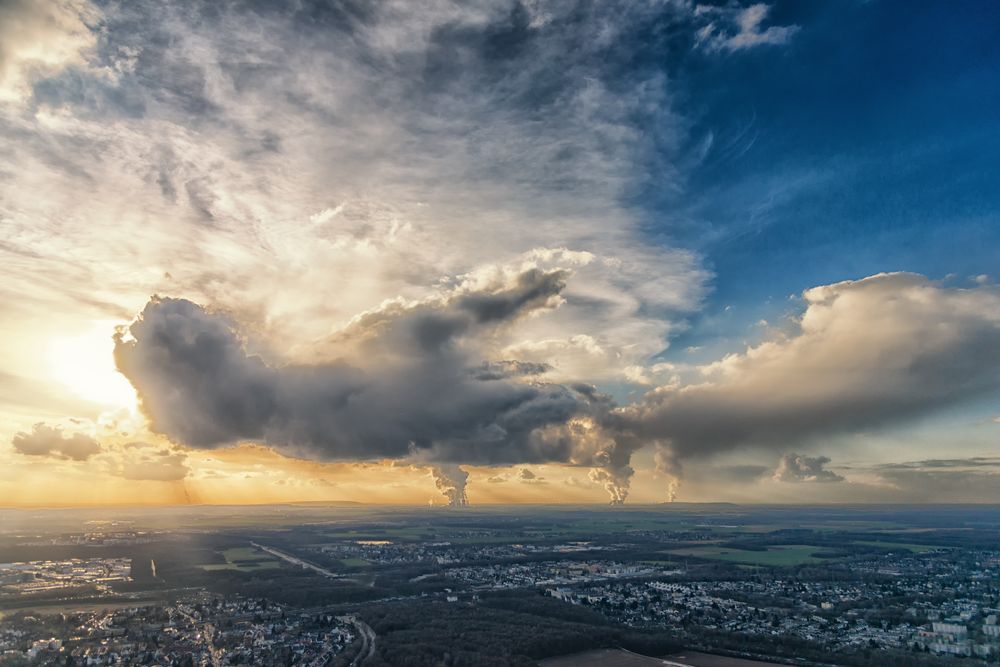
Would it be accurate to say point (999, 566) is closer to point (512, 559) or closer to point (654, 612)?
point (654, 612)

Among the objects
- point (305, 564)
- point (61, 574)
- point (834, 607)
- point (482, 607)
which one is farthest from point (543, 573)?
point (61, 574)

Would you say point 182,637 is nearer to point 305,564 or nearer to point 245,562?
point 305,564

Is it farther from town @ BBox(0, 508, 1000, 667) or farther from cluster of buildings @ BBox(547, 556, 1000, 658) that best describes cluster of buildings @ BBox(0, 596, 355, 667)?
cluster of buildings @ BBox(547, 556, 1000, 658)

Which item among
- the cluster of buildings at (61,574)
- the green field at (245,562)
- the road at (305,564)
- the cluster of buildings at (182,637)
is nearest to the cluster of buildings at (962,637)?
the cluster of buildings at (182,637)

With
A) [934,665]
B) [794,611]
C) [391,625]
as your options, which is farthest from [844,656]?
[391,625]

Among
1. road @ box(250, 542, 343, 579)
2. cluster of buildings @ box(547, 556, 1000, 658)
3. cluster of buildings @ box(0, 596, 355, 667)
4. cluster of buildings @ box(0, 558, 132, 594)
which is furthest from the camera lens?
road @ box(250, 542, 343, 579)

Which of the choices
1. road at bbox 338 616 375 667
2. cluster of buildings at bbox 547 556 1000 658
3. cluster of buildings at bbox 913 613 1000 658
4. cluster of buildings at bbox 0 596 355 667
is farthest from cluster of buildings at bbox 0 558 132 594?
cluster of buildings at bbox 913 613 1000 658
